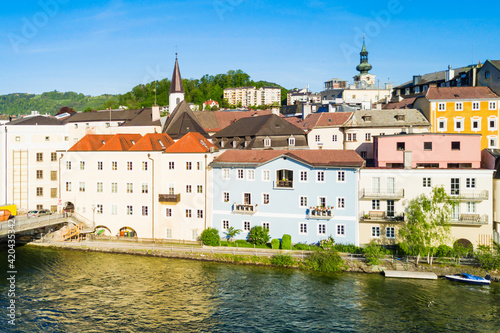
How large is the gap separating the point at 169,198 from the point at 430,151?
27534 millimetres

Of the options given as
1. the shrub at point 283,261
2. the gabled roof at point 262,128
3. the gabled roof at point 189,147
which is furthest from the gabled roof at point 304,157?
the gabled roof at point 262,128

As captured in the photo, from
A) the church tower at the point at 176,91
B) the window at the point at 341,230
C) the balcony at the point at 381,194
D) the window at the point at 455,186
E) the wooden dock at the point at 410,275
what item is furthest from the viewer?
the church tower at the point at 176,91

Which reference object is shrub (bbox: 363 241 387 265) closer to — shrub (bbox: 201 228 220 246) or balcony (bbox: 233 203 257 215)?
balcony (bbox: 233 203 257 215)

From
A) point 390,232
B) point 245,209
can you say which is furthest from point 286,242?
point 390,232

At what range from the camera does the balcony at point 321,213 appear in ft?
140

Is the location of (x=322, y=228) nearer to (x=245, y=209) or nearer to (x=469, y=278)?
(x=245, y=209)

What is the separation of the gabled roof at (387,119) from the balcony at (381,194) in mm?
18655

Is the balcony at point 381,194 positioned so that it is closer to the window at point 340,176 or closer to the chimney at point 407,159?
the window at point 340,176

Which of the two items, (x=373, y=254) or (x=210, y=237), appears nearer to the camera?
(x=373, y=254)

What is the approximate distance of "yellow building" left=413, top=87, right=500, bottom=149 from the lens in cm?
5697

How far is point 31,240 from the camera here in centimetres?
4903

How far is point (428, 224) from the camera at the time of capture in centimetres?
3909

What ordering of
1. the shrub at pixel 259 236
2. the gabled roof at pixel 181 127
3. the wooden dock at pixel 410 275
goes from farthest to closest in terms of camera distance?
1. the gabled roof at pixel 181 127
2. the shrub at pixel 259 236
3. the wooden dock at pixel 410 275

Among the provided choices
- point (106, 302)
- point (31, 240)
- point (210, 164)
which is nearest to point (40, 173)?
point (31, 240)
